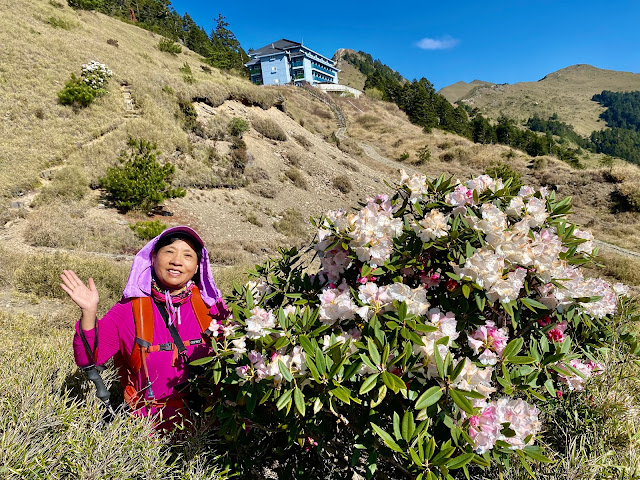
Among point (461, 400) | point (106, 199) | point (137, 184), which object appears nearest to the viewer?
point (461, 400)

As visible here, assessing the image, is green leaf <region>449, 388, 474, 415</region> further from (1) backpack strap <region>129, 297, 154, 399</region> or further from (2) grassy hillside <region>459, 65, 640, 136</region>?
(2) grassy hillside <region>459, 65, 640, 136</region>

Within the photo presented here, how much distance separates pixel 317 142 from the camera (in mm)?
24078

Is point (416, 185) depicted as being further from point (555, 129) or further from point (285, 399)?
point (555, 129)

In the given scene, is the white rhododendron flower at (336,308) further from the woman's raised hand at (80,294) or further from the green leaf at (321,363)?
the woman's raised hand at (80,294)

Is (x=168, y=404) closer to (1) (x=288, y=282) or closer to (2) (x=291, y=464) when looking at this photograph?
(2) (x=291, y=464)

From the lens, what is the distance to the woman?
185cm

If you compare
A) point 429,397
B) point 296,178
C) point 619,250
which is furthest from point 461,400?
point 619,250

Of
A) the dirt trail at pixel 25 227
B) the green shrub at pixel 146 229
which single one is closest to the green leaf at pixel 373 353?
the dirt trail at pixel 25 227

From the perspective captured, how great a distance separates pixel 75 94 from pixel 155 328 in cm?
1582

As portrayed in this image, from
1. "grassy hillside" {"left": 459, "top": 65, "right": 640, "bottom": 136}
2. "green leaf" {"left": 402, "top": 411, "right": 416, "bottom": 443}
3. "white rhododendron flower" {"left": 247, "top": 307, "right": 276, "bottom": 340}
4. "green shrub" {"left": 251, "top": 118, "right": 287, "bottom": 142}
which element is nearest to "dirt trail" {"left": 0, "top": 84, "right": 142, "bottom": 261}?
"white rhododendron flower" {"left": 247, "top": 307, "right": 276, "bottom": 340}

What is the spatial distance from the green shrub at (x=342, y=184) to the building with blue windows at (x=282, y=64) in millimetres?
41610

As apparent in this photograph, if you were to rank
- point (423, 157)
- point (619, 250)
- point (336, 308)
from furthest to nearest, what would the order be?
point (423, 157) → point (619, 250) → point (336, 308)

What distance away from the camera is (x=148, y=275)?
2.17 meters

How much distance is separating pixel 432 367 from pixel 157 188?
1082cm
